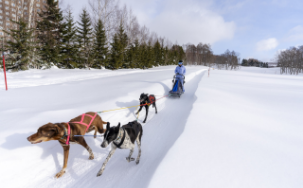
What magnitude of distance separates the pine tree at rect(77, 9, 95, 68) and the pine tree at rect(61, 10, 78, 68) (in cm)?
90

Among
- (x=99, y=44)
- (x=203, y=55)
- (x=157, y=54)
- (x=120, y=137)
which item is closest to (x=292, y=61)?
(x=203, y=55)

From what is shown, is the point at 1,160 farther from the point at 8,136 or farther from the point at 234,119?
the point at 234,119

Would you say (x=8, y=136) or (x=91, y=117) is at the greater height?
(x=91, y=117)

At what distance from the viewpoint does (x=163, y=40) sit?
46.8m

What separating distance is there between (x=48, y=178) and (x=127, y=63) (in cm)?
2142

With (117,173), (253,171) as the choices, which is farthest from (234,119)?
(117,173)

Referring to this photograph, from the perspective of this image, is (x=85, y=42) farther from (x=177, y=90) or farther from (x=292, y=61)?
(x=292, y=61)

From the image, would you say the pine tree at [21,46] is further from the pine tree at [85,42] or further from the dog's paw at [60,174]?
the dog's paw at [60,174]

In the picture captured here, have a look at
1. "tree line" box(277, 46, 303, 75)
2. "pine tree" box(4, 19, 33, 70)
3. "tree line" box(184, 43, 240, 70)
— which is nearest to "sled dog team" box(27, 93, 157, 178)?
"pine tree" box(4, 19, 33, 70)

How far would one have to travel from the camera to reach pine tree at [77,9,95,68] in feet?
53.6

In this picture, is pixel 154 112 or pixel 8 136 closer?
pixel 8 136

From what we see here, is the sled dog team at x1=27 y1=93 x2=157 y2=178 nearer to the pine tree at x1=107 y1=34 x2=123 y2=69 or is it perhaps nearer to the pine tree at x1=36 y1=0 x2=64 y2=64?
the pine tree at x1=36 y1=0 x2=64 y2=64

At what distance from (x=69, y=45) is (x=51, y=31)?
2053 mm

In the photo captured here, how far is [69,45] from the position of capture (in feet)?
48.5
